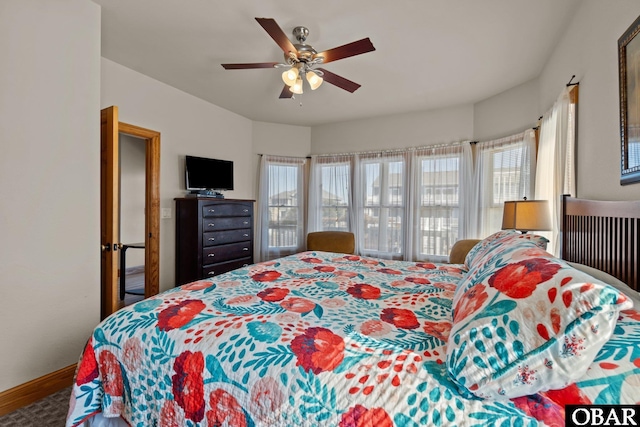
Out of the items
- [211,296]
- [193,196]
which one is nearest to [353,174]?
[193,196]

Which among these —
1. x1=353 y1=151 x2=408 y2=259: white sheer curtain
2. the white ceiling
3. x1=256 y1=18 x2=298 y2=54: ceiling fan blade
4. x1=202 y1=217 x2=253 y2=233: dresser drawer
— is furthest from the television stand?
x1=256 y1=18 x2=298 y2=54: ceiling fan blade

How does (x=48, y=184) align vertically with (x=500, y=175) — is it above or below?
below

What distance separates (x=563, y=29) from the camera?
2.29 meters

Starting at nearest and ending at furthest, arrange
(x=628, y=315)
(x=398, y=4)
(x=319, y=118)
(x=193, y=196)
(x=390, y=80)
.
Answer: (x=628, y=315), (x=398, y=4), (x=390, y=80), (x=193, y=196), (x=319, y=118)

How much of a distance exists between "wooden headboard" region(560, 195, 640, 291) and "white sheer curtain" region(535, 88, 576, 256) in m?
0.30

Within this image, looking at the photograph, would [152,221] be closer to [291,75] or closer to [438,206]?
[291,75]

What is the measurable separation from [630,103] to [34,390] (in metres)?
3.65

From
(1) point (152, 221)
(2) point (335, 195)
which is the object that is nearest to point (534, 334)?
→ (1) point (152, 221)

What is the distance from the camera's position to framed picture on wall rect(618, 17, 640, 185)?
1.28m

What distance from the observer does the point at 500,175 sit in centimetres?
365

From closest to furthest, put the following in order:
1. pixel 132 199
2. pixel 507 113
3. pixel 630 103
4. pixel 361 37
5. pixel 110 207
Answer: pixel 630 103
pixel 110 207
pixel 361 37
pixel 507 113
pixel 132 199

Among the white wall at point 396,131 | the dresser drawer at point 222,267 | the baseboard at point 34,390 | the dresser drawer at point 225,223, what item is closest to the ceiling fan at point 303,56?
the dresser drawer at point 225,223

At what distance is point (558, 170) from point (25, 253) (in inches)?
149

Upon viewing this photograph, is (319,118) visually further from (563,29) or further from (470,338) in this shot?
(470,338)
